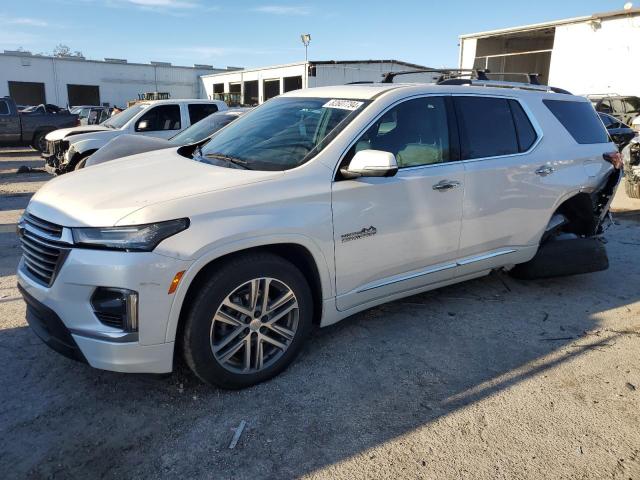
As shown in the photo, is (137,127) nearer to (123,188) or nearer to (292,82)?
(123,188)

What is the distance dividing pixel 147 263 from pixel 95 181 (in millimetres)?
1026

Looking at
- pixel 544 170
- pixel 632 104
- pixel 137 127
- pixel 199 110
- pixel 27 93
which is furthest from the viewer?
pixel 27 93

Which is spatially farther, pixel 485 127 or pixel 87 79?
pixel 87 79

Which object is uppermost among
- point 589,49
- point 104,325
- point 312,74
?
point 589,49

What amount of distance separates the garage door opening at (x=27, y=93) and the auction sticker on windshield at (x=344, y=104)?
175ft

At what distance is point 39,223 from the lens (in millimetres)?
2949

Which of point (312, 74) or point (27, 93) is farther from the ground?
point (312, 74)

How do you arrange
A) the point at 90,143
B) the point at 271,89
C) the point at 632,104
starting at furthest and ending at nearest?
the point at 271,89, the point at 632,104, the point at 90,143

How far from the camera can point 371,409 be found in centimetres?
297

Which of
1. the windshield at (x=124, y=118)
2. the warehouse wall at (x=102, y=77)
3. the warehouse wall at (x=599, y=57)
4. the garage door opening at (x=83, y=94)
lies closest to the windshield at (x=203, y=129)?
the windshield at (x=124, y=118)

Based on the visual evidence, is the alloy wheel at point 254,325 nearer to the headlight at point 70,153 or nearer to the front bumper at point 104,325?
the front bumper at point 104,325

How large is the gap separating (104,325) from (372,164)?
1.78 meters

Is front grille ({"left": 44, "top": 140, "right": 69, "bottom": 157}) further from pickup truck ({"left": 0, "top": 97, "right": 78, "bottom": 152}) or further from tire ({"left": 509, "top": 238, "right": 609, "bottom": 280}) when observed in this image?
tire ({"left": 509, "top": 238, "right": 609, "bottom": 280})

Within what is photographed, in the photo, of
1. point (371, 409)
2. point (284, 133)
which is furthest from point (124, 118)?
point (371, 409)
